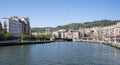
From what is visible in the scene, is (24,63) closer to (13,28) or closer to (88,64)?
(88,64)

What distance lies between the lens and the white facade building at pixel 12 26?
16150 centimetres

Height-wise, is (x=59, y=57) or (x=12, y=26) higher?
(x=12, y=26)

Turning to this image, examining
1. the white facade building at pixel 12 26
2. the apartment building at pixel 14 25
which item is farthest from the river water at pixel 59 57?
the apartment building at pixel 14 25

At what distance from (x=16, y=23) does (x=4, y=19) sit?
1798 cm

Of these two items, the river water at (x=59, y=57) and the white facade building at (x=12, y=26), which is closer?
the river water at (x=59, y=57)

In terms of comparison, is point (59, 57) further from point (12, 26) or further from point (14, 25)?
point (14, 25)

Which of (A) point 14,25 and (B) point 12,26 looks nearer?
(B) point 12,26

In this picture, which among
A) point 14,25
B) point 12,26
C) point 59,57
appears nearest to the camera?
point 59,57

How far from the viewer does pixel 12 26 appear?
170 meters

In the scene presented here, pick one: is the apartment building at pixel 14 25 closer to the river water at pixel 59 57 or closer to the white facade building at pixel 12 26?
the white facade building at pixel 12 26

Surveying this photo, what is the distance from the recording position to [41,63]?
43188 millimetres

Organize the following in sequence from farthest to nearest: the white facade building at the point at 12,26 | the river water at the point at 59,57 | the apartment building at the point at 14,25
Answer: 1. the apartment building at the point at 14,25
2. the white facade building at the point at 12,26
3. the river water at the point at 59,57

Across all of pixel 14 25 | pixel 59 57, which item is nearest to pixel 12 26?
pixel 14 25

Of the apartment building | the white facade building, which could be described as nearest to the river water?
the white facade building
